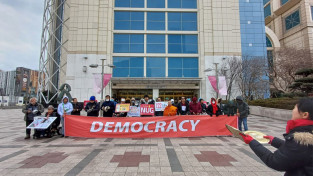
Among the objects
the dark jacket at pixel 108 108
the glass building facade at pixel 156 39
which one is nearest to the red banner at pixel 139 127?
the dark jacket at pixel 108 108

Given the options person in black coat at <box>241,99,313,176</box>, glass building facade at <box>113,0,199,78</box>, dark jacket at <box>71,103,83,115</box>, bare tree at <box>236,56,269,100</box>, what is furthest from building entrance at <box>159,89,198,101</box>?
person in black coat at <box>241,99,313,176</box>

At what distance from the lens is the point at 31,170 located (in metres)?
3.93

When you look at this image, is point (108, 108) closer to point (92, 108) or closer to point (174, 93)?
point (92, 108)

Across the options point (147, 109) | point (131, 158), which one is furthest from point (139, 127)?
point (147, 109)

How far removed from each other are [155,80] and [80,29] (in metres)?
15.5

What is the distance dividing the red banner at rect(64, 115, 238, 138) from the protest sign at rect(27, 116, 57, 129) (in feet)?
2.32

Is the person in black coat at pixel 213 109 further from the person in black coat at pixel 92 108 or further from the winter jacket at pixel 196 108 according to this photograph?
the person in black coat at pixel 92 108

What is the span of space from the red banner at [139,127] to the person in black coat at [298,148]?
5618 mm

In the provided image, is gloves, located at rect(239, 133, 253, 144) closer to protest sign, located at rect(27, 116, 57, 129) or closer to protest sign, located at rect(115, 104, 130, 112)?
protest sign, located at rect(27, 116, 57, 129)

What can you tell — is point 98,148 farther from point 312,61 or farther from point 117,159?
point 312,61

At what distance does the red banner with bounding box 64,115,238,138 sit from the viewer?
7.12m

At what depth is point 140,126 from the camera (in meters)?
7.17

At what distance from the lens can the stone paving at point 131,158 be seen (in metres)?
3.89

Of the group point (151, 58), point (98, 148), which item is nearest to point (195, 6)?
point (151, 58)
